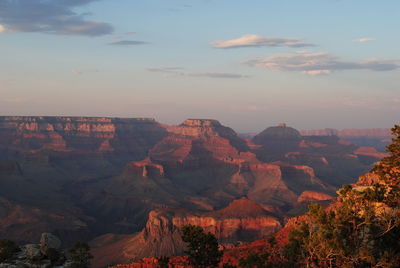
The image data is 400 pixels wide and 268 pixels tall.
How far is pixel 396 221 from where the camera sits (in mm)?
32812

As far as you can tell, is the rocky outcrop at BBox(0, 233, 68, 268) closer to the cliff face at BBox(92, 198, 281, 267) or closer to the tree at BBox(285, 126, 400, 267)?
the tree at BBox(285, 126, 400, 267)

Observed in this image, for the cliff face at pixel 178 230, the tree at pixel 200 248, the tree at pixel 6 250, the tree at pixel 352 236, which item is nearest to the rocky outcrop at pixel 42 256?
the tree at pixel 6 250

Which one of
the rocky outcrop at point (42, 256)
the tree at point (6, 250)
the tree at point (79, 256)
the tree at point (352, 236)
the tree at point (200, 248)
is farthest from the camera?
the tree at point (79, 256)

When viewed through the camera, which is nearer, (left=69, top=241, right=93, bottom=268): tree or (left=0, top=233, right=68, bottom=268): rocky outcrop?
(left=0, top=233, right=68, bottom=268): rocky outcrop

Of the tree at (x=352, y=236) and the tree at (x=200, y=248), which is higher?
the tree at (x=352, y=236)

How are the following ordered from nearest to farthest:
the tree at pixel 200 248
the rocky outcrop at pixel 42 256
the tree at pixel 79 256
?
1. the tree at pixel 200 248
2. the rocky outcrop at pixel 42 256
3. the tree at pixel 79 256

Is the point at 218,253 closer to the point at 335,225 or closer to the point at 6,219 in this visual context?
the point at 335,225

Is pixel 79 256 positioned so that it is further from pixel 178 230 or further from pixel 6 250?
pixel 178 230

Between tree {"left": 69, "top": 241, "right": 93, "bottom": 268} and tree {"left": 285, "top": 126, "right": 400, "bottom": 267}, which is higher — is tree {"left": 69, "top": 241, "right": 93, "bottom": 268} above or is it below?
below

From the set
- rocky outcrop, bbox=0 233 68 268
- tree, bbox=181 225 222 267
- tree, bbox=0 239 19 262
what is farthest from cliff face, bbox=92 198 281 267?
tree, bbox=181 225 222 267

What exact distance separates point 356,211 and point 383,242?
2.95m

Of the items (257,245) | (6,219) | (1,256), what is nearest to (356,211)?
(1,256)

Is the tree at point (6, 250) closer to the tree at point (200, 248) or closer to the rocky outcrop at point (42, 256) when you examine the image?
the rocky outcrop at point (42, 256)

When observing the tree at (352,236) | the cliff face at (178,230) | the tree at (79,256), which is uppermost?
the tree at (352,236)
